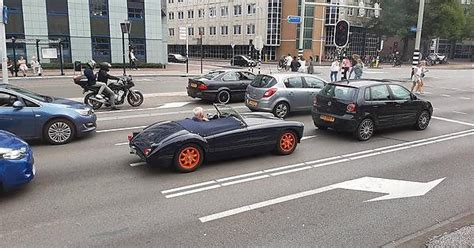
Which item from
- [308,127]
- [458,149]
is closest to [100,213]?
[308,127]

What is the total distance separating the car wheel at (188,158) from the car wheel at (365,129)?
15.0 ft

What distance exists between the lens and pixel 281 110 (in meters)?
12.8

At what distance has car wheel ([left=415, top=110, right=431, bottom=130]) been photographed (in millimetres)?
11242

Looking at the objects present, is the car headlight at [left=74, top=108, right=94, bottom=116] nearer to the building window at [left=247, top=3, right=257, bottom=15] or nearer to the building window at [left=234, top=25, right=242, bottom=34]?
the building window at [left=247, top=3, right=257, bottom=15]

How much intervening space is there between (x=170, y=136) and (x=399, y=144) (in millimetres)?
5946

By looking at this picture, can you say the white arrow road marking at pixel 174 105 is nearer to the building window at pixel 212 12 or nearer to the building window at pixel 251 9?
the building window at pixel 251 9

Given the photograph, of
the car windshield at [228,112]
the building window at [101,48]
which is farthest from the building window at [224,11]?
the car windshield at [228,112]

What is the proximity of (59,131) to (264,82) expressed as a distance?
6.55m

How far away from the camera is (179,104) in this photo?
15859 mm

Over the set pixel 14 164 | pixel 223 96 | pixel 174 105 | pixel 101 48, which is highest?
pixel 101 48

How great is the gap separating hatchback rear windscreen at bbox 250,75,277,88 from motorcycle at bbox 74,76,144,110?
4.83m

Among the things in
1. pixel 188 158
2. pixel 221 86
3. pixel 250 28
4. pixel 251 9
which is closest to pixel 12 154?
pixel 188 158

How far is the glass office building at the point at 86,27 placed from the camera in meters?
33.1

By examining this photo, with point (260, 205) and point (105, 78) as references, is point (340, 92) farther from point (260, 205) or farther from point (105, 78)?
point (105, 78)
